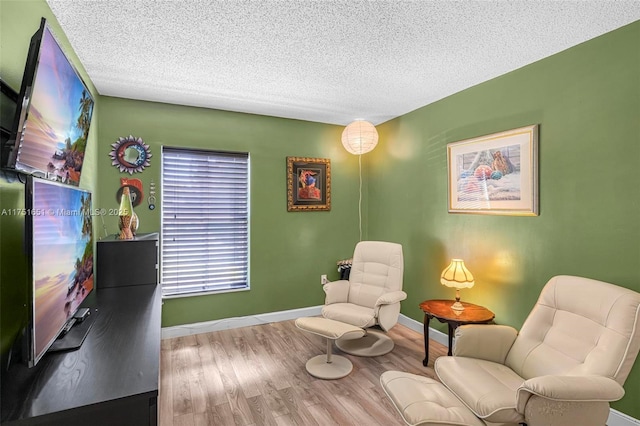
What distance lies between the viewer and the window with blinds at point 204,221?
335 cm

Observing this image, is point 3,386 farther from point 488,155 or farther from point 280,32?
point 488,155

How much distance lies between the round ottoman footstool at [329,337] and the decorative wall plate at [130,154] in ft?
7.28

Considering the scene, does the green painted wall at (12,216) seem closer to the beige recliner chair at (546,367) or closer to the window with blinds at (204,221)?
the beige recliner chair at (546,367)

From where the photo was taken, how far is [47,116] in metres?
1.32

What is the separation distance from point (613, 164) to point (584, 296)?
887 mm

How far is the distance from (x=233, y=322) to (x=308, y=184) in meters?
1.86

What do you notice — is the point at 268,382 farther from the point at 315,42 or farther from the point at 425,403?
the point at 315,42

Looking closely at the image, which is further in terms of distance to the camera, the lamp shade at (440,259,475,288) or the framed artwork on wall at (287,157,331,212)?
the framed artwork on wall at (287,157,331,212)

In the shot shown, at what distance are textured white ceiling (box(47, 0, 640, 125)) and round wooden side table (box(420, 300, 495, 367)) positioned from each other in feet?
6.48

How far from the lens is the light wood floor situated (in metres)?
2.09

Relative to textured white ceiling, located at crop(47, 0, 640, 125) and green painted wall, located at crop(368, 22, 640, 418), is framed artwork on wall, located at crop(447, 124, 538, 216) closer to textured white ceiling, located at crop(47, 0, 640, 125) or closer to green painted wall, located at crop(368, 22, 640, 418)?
green painted wall, located at crop(368, 22, 640, 418)

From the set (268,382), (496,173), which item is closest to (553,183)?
(496,173)

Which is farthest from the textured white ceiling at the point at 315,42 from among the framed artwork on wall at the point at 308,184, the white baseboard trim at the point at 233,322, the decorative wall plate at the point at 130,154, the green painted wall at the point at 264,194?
the white baseboard trim at the point at 233,322

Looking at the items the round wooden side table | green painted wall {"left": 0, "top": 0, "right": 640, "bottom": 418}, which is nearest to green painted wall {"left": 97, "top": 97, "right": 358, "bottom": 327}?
green painted wall {"left": 0, "top": 0, "right": 640, "bottom": 418}
